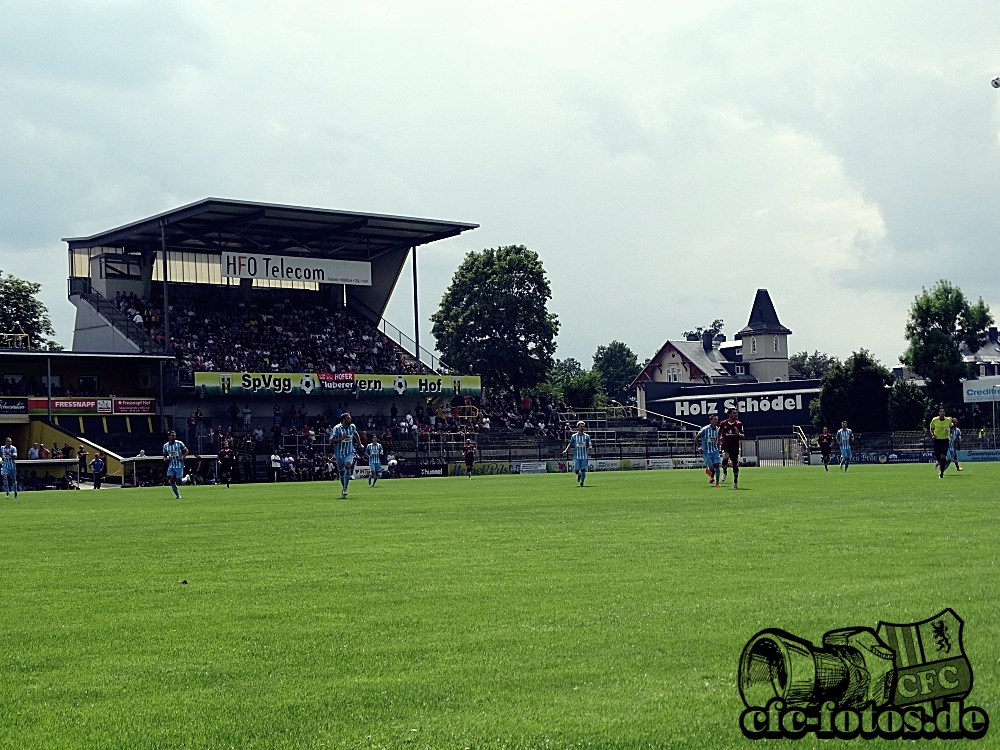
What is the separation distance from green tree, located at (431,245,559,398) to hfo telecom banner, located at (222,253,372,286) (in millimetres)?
19297

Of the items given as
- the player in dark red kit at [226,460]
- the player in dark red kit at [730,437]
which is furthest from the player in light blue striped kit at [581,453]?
the player in dark red kit at [226,460]

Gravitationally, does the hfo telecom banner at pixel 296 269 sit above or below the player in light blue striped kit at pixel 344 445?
above

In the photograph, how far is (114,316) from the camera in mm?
73562

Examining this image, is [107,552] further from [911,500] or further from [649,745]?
[911,500]

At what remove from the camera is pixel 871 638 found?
7.89 metres

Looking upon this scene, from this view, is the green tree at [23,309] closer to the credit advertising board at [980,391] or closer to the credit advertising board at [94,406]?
the credit advertising board at [94,406]

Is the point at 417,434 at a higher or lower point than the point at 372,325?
lower

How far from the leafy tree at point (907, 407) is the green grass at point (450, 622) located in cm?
7460

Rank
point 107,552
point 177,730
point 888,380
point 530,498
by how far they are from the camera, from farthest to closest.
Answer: point 888,380, point 530,498, point 107,552, point 177,730

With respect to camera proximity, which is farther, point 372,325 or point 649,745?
point 372,325

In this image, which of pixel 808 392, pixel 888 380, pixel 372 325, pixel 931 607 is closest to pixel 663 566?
pixel 931 607

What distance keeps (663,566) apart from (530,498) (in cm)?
1816

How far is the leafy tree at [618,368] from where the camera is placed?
18050 cm

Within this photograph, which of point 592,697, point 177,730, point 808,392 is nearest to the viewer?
point 177,730
